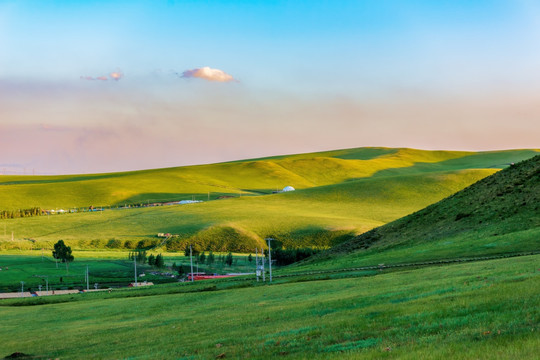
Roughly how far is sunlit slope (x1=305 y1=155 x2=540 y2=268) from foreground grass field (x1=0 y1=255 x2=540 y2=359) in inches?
949

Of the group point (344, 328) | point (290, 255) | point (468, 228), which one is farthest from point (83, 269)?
point (344, 328)

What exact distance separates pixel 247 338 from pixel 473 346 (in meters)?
10.8

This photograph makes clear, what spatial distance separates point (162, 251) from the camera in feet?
564

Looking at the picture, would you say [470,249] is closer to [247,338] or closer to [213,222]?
[247,338]

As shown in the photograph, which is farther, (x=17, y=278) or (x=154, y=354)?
(x=17, y=278)

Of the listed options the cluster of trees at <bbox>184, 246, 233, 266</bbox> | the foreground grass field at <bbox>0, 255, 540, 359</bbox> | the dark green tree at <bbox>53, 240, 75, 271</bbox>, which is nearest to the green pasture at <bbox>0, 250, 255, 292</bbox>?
the cluster of trees at <bbox>184, 246, 233, 266</bbox>

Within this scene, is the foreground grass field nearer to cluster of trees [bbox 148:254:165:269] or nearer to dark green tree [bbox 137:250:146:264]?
cluster of trees [bbox 148:254:165:269]

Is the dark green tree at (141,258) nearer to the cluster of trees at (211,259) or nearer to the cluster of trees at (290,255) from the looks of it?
the cluster of trees at (211,259)

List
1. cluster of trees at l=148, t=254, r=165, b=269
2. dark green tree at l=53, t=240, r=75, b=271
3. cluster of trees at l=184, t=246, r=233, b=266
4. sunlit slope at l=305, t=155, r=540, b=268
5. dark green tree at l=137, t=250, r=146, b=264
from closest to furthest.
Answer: sunlit slope at l=305, t=155, r=540, b=268 < dark green tree at l=53, t=240, r=75, b=271 < cluster of trees at l=148, t=254, r=165, b=269 < cluster of trees at l=184, t=246, r=233, b=266 < dark green tree at l=137, t=250, r=146, b=264

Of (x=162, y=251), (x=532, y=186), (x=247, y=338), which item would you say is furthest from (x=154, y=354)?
(x=162, y=251)

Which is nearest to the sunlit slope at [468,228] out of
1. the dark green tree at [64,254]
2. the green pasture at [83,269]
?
the green pasture at [83,269]

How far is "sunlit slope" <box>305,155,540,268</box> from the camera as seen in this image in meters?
63.1

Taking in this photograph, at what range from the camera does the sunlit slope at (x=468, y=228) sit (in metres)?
63.1

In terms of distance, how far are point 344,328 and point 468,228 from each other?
65545 millimetres
